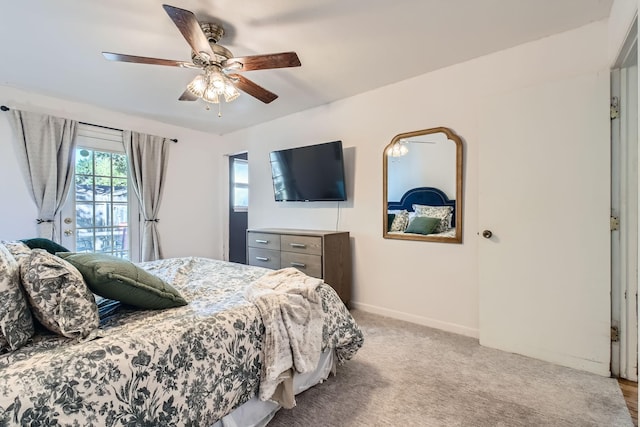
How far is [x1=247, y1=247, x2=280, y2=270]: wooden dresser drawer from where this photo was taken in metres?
3.33

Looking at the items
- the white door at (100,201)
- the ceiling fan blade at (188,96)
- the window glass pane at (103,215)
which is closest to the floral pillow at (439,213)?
the ceiling fan blade at (188,96)

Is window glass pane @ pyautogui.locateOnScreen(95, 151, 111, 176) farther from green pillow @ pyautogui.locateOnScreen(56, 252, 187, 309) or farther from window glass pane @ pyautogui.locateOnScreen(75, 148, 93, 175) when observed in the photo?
green pillow @ pyautogui.locateOnScreen(56, 252, 187, 309)

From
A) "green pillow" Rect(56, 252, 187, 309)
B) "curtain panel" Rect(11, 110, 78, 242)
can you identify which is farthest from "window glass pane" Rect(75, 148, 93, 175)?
"green pillow" Rect(56, 252, 187, 309)

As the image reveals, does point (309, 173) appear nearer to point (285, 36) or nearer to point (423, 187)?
point (423, 187)

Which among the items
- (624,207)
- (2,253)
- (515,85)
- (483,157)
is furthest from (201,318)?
(515,85)

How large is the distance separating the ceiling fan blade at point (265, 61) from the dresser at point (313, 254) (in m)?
1.57

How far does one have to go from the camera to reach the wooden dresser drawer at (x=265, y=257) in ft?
10.9

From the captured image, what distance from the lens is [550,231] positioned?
210 cm

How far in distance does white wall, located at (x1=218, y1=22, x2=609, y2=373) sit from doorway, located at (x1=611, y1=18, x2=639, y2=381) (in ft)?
0.26

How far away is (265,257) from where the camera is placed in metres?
3.45

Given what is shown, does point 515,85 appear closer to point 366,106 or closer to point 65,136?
point 366,106

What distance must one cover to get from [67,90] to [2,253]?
2747mm

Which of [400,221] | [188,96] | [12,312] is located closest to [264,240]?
[400,221]

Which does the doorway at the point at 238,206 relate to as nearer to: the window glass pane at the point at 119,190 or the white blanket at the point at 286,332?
the window glass pane at the point at 119,190
